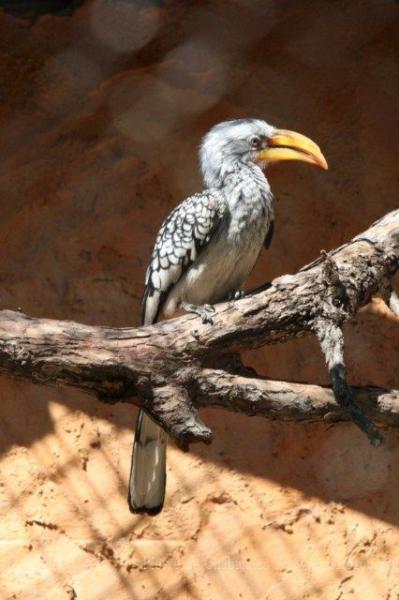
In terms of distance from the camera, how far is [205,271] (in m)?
3.65

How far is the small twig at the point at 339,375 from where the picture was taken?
2482mm

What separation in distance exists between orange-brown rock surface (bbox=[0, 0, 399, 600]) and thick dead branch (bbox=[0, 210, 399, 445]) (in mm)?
1502

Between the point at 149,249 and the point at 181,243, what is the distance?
92cm

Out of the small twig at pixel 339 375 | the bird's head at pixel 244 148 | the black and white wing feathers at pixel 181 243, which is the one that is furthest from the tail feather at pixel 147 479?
the bird's head at pixel 244 148

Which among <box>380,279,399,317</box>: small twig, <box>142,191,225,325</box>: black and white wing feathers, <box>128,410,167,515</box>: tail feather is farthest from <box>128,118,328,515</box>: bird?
<box>380,279,399,317</box>: small twig

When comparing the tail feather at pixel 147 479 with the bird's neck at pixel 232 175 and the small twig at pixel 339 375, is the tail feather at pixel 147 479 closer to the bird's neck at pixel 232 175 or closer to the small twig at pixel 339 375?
the small twig at pixel 339 375

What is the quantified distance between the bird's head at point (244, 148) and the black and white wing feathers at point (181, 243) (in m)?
0.25

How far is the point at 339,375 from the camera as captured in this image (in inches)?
104

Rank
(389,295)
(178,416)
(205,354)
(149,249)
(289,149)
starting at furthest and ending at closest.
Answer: (149,249)
(289,149)
(389,295)
(205,354)
(178,416)

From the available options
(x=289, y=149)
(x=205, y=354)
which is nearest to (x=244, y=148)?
(x=289, y=149)

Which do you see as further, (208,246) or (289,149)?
(289,149)

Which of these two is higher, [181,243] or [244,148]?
[244,148]

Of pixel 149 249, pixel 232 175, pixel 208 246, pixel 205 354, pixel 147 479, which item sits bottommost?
pixel 149 249

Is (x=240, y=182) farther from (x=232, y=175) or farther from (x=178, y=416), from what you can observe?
(x=178, y=416)
